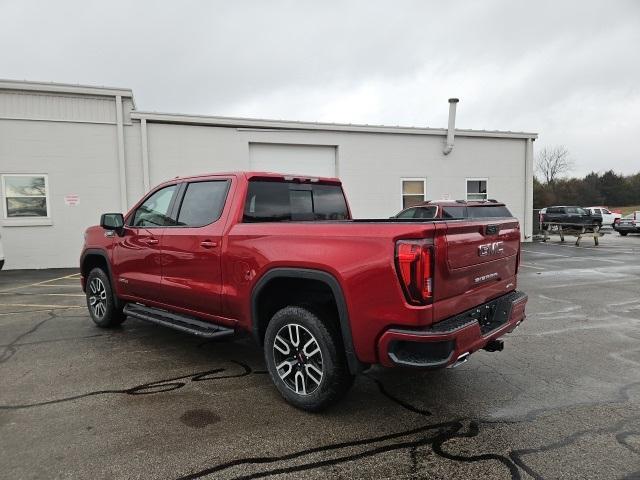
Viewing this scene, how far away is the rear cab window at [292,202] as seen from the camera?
13.9ft

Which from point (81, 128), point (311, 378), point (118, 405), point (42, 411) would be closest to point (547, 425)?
point (311, 378)

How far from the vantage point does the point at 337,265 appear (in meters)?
3.14

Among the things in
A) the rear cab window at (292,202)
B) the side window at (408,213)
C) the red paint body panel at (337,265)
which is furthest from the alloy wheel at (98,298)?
the side window at (408,213)

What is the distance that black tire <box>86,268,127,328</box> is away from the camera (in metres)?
5.80

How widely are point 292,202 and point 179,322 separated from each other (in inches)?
64.5

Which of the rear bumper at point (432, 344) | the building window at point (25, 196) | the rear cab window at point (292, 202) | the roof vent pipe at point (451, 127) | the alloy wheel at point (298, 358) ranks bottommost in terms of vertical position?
the alloy wheel at point (298, 358)

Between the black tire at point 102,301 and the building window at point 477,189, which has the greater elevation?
the building window at point 477,189

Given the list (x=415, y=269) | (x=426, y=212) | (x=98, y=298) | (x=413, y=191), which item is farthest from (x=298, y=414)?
(x=413, y=191)

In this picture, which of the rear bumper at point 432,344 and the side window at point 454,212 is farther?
the side window at point 454,212

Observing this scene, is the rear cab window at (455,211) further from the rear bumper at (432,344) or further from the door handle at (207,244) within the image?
the rear bumper at (432,344)

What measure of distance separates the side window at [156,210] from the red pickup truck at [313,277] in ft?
0.07

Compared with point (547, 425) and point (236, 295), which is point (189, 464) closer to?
point (236, 295)

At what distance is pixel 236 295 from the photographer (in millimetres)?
3902

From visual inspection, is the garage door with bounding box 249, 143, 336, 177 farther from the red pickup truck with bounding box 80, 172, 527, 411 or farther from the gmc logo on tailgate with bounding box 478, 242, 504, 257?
the gmc logo on tailgate with bounding box 478, 242, 504, 257
